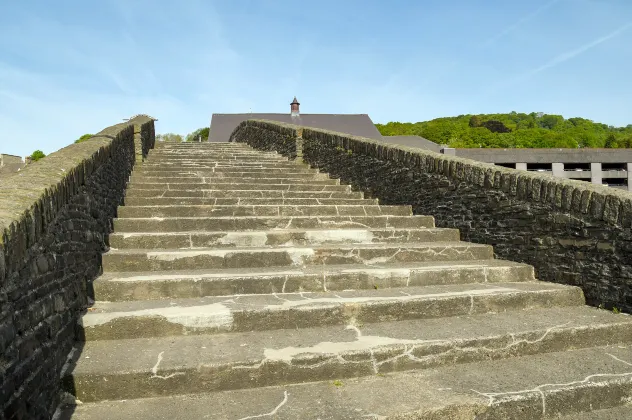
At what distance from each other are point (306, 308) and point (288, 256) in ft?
3.89

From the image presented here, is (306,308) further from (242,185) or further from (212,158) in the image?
(212,158)

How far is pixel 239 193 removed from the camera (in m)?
7.03

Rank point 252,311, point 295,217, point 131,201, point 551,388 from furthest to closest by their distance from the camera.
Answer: point 131,201
point 295,217
point 252,311
point 551,388

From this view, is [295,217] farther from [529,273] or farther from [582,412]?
[582,412]

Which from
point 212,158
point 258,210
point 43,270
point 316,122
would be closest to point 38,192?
point 43,270

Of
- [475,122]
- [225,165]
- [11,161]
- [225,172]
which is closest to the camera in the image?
[225,172]

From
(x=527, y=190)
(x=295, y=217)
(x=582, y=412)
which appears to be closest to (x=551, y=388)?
(x=582, y=412)

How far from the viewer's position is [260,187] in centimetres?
761

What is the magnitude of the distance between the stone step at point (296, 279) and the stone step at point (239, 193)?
261cm

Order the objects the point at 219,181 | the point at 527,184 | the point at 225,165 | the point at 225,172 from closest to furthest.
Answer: the point at 527,184
the point at 219,181
the point at 225,172
the point at 225,165

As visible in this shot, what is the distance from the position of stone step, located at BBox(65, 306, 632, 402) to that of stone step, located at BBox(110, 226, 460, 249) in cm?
177

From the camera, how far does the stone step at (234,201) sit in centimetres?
624

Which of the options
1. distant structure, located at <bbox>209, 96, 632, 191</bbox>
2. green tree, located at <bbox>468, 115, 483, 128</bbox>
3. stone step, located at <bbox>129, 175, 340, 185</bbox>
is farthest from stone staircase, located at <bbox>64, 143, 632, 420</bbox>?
green tree, located at <bbox>468, 115, 483, 128</bbox>

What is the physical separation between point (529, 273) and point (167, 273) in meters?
3.55
